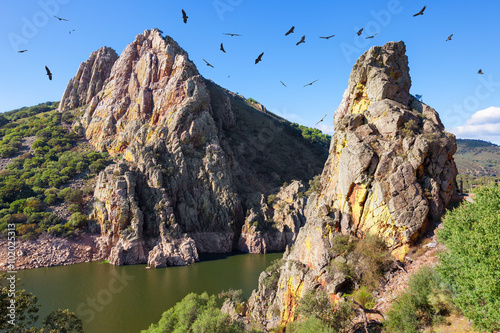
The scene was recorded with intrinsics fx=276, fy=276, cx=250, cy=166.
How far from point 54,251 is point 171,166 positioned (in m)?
29.4

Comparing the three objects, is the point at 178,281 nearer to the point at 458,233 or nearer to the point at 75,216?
the point at 75,216

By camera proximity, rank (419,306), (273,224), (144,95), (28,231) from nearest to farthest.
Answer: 1. (419,306)
2. (28,231)
3. (273,224)
4. (144,95)

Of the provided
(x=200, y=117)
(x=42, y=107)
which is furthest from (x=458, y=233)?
(x=42, y=107)

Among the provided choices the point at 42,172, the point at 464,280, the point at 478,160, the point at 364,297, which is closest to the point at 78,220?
the point at 42,172

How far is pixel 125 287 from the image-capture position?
41.9 m

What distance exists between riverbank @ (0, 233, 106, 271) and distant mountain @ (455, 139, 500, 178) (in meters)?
124

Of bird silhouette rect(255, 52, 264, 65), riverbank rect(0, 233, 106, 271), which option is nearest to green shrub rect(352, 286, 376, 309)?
bird silhouette rect(255, 52, 264, 65)

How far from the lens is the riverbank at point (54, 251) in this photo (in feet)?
162

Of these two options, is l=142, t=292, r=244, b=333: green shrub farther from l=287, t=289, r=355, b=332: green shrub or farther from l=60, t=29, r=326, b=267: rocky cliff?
l=60, t=29, r=326, b=267: rocky cliff

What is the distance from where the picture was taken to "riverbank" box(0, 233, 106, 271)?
1943 inches

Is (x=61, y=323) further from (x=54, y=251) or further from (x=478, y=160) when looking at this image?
(x=478, y=160)

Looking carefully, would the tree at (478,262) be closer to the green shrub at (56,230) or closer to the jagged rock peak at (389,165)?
the jagged rock peak at (389,165)

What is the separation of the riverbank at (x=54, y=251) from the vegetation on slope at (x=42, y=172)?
167cm

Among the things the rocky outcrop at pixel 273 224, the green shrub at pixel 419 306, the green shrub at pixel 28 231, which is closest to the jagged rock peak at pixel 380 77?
the green shrub at pixel 419 306
